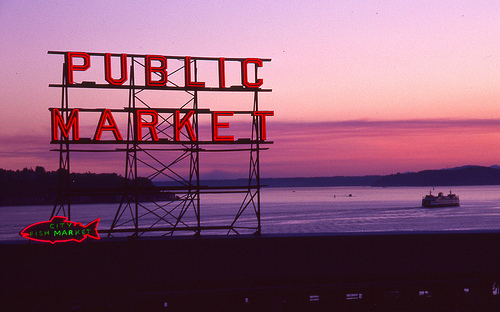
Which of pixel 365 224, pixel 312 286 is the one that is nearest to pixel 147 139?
pixel 312 286

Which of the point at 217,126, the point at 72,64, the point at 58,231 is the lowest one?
the point at 58,231

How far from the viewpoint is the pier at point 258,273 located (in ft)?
72.7

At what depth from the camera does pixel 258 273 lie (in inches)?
923

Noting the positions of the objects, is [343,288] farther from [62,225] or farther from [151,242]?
[62,225]

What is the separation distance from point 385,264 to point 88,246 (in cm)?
1354

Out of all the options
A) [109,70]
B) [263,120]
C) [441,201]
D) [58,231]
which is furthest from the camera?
[441,201]

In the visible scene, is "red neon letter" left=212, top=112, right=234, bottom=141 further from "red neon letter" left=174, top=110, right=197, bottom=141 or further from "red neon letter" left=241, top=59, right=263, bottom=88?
"red neon letter" left=241, top=59, right=263, bottom=88

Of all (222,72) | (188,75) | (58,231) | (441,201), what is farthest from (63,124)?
(441,201)

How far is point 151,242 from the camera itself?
23438mm

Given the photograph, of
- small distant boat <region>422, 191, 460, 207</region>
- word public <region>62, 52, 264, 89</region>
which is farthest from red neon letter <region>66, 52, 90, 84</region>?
small distant boat <region>422, 191, 460, 207</region>

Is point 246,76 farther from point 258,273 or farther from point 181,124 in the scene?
point 258,273

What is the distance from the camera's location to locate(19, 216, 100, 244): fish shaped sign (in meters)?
22.9

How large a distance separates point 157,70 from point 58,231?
950 centimetres

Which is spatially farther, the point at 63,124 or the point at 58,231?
the point at 63,124
